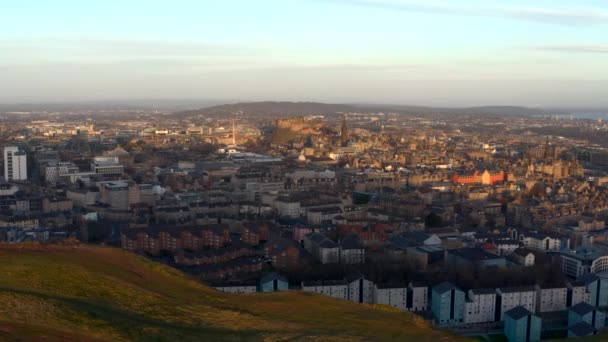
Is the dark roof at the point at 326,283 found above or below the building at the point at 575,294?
above

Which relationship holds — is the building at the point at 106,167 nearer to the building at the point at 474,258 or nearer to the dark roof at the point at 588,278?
the building at the point at 474,258

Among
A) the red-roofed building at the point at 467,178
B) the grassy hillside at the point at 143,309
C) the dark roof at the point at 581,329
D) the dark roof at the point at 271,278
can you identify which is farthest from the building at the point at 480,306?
the red-roofed building at the point at 467,178

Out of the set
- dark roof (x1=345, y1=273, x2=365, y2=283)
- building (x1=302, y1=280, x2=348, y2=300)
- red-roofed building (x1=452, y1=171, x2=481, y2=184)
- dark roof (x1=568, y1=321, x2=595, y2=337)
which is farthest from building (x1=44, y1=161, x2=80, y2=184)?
dark roof (x1=568, y1=321, x2=595, y2=337)

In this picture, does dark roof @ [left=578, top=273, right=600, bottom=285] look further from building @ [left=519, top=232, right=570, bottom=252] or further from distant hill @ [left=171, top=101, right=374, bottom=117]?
distant hill @ [left=171, top=101, right=374, bottom=117]

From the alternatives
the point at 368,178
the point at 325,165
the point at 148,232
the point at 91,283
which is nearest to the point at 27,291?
the point at 91,283

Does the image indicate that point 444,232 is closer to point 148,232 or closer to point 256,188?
point 148,232
